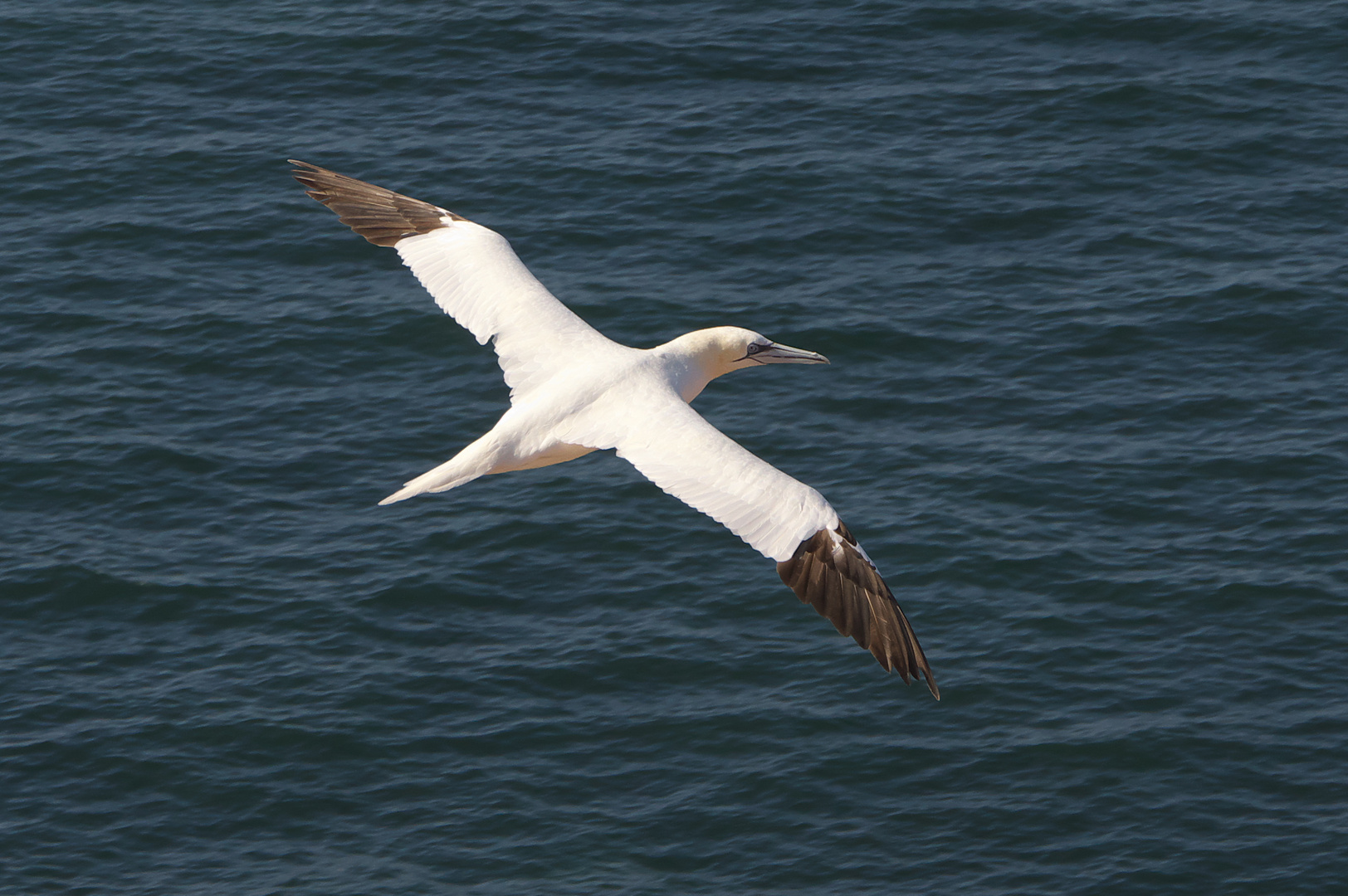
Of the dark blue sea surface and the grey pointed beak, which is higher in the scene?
the grey pointed beak

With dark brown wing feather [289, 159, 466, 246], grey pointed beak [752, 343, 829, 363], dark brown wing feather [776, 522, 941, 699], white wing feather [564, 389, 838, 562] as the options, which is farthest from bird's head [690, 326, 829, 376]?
dark brown wing feather [289, 159, 466, 246]

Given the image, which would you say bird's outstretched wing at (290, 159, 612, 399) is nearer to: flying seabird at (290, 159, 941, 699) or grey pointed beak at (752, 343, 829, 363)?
flying seabird at (290, 159, 941, 699)

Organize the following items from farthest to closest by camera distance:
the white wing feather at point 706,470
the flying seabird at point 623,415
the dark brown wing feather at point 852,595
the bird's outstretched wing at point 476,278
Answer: the bird's outstretched wing at point 476,278, the white wing feather at point 706,470, the flying seabird at point 623,415, the dark brown wing feather at point 852,595

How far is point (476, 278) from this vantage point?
23547 mm

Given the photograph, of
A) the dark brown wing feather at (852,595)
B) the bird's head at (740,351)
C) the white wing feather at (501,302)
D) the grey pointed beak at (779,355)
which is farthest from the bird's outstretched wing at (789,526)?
the grey pointed beak at (779,355)

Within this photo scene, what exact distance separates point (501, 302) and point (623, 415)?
3.24 m

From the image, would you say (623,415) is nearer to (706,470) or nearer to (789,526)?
(706,470)

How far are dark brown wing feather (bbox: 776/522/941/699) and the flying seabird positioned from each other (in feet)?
0.03

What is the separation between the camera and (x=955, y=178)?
4350 centimetres

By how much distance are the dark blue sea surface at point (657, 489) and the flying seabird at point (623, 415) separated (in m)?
11.6

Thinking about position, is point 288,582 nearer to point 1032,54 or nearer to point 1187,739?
point 1187,739

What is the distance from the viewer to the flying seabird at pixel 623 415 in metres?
18.8

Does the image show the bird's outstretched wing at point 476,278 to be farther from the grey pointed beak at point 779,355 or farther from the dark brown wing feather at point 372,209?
the grey pointed beak at point 779,355

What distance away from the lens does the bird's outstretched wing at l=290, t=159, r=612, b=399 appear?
22.1 m
